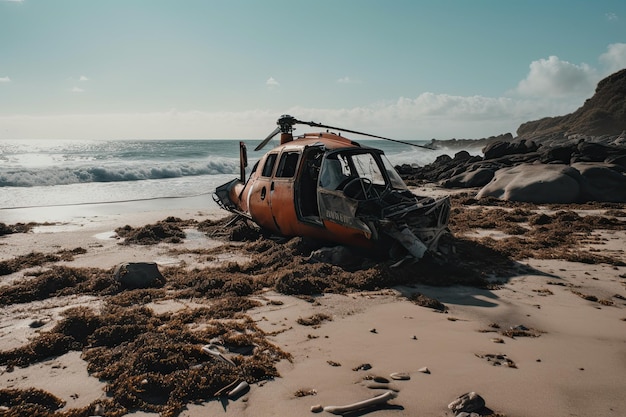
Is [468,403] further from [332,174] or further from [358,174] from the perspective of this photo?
[358,174]

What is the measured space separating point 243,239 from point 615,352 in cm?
822

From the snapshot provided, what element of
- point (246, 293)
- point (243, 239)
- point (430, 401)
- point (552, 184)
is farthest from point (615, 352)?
point (552, 184)

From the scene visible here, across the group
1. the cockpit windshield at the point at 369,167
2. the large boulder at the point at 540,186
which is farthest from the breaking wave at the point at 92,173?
the large boulder at the point at 540,186

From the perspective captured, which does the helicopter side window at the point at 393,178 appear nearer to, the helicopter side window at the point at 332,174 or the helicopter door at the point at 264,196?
the helicopter side window at the point at 332,174

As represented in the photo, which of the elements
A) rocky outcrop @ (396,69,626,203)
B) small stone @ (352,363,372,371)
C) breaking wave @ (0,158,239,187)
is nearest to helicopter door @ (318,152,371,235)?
small stone @ (352,363,372,371)

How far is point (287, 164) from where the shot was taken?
9.61 m

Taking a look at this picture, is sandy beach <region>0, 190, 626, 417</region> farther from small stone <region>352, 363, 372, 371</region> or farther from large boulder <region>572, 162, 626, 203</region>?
large boulder <region>572, 162, 626, 203</region>

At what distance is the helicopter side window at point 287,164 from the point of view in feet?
31.1

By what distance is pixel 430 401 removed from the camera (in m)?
A: 3.49

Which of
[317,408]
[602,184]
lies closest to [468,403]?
[317,408]

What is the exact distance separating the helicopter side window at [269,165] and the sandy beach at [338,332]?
178 cm

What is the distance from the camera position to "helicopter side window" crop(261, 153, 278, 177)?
1001 cm

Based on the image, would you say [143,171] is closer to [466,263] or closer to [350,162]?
[350,162]

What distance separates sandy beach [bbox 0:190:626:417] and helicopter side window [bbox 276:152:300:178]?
1650 mm
